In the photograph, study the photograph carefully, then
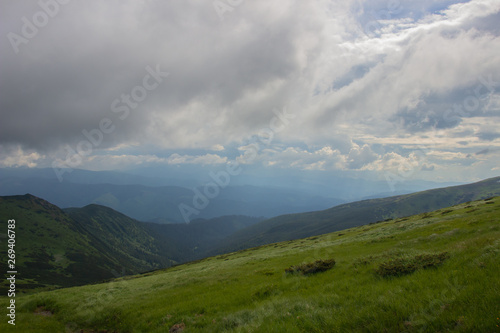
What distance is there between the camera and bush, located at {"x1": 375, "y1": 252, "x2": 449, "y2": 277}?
13492 millimetres

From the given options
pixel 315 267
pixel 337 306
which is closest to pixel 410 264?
pixel 337 306

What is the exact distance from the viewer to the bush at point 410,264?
13.5m

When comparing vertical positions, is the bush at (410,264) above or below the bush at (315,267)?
above

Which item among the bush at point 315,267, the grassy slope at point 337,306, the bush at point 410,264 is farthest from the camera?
the bush at point 315,267

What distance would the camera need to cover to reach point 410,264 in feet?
46.0

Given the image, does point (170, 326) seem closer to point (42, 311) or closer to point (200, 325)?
point (200, 325)

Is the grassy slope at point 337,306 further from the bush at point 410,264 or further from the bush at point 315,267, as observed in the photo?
the bush at point 315,267

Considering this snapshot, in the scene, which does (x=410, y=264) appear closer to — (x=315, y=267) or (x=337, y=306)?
(x=337, y=306)

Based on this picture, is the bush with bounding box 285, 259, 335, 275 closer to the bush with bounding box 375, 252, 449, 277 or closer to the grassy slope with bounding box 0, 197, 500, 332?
the grassy slope with bounding box 0, 197, 500, 332

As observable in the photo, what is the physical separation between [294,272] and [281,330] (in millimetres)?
11806

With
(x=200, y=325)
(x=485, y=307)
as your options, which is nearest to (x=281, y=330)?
(x=200, y=325)

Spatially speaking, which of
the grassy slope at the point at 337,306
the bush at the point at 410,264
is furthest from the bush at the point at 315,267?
the bush at the point at 410,264

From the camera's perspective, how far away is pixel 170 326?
13586mm

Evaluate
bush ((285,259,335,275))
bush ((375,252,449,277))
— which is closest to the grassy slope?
bush ((375,252,449,277))
